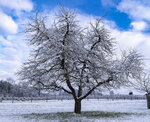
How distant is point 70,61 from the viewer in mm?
11547

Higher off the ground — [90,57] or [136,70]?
[90,57]

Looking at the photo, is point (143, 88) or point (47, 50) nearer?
point (47, 50)

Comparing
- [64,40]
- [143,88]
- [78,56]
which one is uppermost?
[64,40]

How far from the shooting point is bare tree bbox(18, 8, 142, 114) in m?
11.8

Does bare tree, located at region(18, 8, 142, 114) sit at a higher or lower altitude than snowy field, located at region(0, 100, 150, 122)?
higher

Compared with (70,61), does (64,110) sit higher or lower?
lower

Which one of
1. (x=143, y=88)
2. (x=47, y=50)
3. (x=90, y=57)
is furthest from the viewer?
(x=143, y=88)

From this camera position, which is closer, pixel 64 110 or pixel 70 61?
pixel 70 61

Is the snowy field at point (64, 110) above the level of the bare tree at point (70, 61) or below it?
below

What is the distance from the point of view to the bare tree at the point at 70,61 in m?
11.8

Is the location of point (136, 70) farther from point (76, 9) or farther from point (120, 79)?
point (76, 9)

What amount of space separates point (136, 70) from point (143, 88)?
1171 centimetres

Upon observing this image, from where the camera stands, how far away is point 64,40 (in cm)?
1227

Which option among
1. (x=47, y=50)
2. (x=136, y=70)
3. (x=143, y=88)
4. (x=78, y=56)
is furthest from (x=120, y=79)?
(x=143, y=88)
